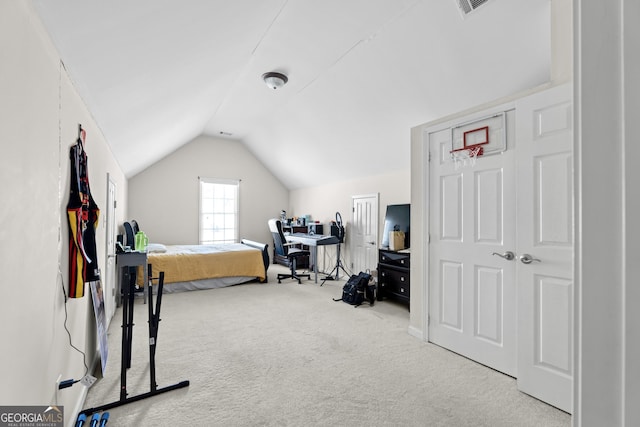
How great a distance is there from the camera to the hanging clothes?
5.89 ft

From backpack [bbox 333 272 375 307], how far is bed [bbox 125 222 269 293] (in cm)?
170

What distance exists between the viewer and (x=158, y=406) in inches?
79.3

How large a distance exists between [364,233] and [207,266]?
2.67 metres

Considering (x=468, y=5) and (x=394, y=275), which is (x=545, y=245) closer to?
(x=468, y=5)

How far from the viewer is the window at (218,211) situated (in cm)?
726

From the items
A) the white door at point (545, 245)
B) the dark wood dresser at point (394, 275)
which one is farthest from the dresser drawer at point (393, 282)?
the white door at point (545, 245)

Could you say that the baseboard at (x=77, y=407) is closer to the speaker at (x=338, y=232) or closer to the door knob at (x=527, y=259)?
the door knob at (x=527, y=259)

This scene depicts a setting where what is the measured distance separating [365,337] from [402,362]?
0.57 meters

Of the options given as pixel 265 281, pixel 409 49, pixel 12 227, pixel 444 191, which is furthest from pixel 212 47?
pixel 265 281

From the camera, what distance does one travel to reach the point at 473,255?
2637mm

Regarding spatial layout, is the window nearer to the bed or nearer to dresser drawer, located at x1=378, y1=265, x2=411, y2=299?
the bed

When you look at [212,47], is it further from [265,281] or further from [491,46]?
[265,281]

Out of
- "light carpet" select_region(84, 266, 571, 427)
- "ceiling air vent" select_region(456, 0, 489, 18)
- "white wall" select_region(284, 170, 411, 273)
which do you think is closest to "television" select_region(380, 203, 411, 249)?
"white wall" select_region(284, 170, 411, 273)
